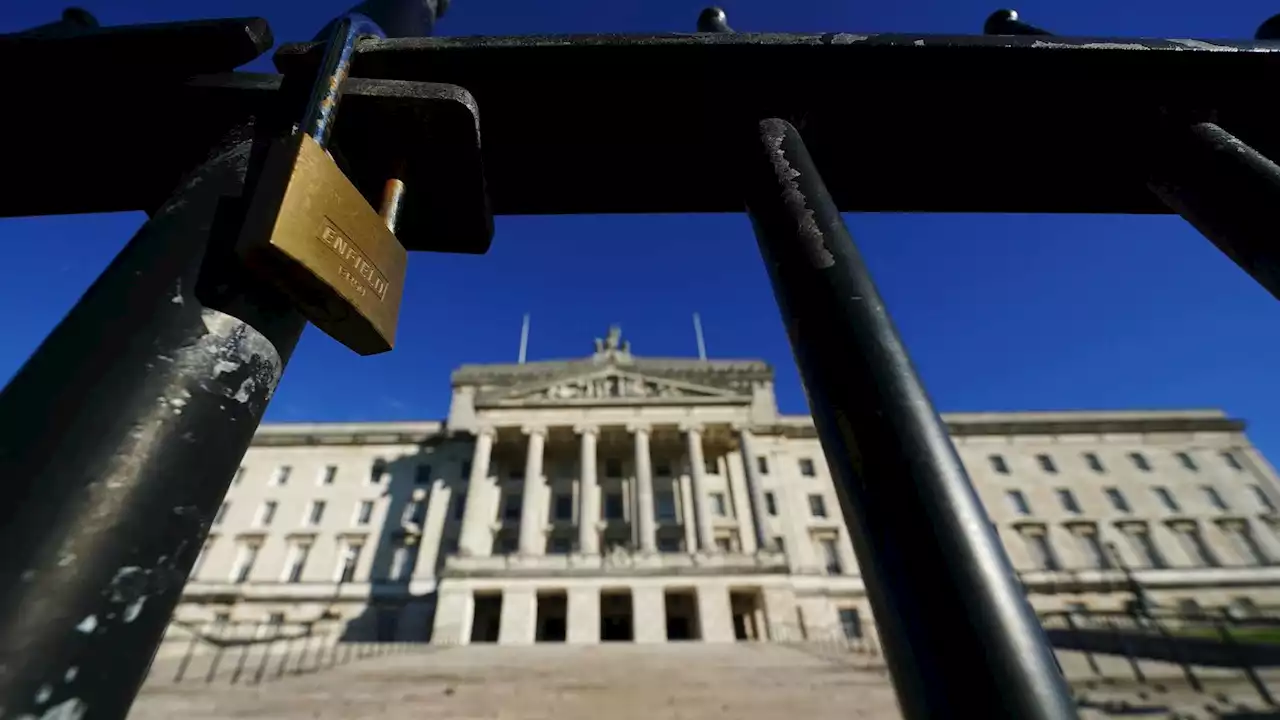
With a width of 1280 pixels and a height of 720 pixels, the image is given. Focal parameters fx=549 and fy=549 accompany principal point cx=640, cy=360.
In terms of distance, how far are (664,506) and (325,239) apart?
3946cm

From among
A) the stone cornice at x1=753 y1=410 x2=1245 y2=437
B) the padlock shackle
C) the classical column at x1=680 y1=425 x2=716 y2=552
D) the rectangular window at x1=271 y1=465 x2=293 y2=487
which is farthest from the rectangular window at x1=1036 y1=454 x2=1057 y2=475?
the rectangular window at x1=271 y1=465 x2=293 y2=487

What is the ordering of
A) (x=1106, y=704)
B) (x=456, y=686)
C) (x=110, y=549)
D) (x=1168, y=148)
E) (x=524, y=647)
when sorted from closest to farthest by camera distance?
1. (x=110, y=549)
2. (x=1168, y=148)
3. (x=1106, y=704)
4. (x=456, y=686)
5. (x=524, y=647)

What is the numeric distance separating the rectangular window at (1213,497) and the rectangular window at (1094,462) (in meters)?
6.95

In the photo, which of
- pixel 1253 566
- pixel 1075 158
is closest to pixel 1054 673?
pixel 1075 158

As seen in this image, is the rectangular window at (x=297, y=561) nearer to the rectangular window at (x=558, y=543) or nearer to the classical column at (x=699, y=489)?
the rectangular window at (x=558, y=543)

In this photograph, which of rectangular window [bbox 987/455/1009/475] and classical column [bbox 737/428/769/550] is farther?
rectangular window [bbox 987/455/1009/475]

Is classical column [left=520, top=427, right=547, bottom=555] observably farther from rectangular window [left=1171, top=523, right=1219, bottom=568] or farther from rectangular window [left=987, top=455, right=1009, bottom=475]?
rectangular window [left=1171, top=523, right=1219, bottom=568]

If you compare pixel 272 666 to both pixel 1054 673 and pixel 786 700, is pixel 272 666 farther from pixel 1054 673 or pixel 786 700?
pixel 1054 673

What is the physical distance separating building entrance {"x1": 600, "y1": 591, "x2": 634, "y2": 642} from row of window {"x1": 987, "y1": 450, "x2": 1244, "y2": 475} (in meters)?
31.5

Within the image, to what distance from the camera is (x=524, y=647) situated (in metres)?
22.2

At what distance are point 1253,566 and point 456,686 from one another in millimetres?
53841

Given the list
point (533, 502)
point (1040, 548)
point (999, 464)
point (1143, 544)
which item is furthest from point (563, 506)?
point (1143, 544)

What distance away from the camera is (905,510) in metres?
1.24

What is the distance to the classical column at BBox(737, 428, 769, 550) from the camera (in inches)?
1359
